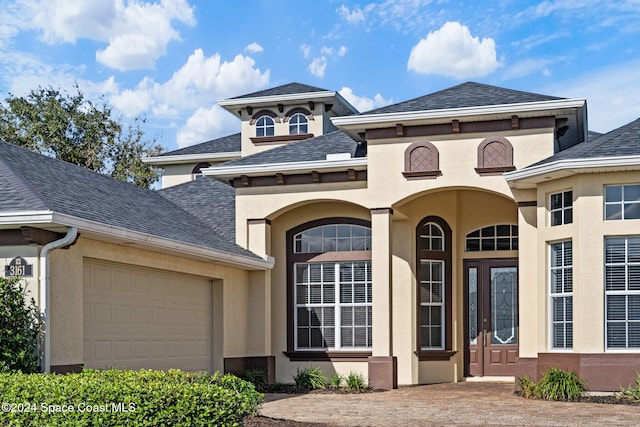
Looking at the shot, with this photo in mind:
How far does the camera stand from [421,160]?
18.0 meters

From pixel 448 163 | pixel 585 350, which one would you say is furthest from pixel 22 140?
pixel 585 350

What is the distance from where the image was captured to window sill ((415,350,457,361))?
1920cm

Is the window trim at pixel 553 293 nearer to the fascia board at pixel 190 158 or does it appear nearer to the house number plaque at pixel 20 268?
the house number plaque at pixel 20 268

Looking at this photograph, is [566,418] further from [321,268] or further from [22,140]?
[22,140]

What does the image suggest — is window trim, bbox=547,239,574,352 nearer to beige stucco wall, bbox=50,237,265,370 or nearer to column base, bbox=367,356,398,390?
column base, bbox=367,356,398,390

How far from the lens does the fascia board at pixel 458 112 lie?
16.6 metres

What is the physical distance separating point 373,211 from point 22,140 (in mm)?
26675

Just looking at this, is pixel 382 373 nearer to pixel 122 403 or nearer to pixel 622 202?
pixel 622 202

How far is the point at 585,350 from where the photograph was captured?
50.1 ft

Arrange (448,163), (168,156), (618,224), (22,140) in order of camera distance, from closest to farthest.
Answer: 1. (618,224)
2. (448,163)
3. (168,156)
4. (22,140)

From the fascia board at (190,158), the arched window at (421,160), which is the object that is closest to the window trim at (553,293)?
the arched window at (421,160)

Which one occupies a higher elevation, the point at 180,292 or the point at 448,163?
the point at 448,163

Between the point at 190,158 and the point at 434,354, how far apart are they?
1327cm

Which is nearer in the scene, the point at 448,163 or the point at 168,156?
the point at 448,163
